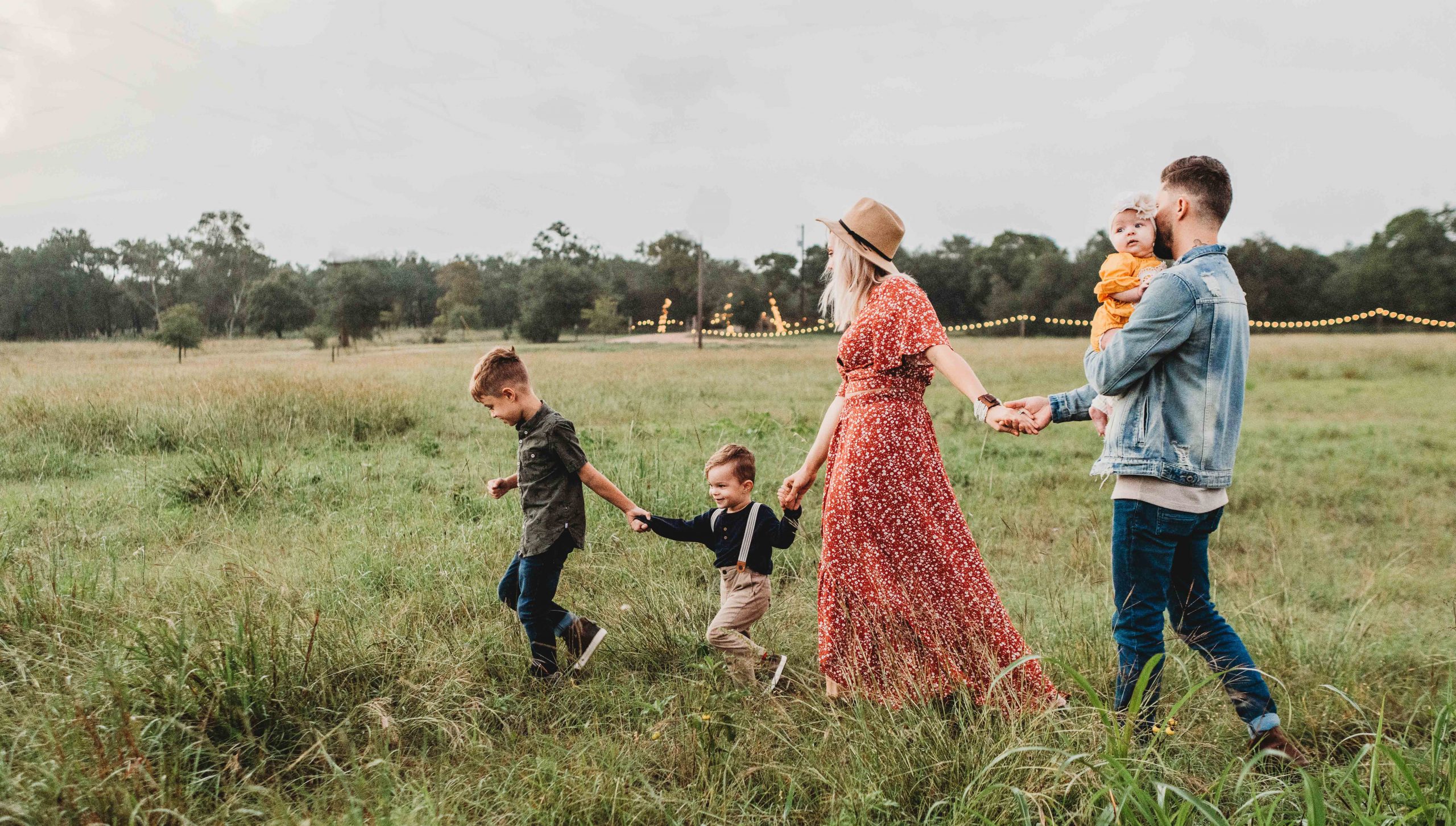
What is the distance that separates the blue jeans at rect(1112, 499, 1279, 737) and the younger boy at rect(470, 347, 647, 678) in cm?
185

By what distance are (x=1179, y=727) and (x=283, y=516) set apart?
18.9 ft

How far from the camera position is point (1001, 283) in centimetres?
6366

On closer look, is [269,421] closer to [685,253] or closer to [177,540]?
[177,540]

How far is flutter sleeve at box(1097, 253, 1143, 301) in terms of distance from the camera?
2844mm

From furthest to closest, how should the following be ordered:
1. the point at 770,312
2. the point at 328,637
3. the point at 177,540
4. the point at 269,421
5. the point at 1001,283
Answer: the point at 1001,283
the point at 770,312
the point at 269,421
the point at 177,540
the point at 328,637

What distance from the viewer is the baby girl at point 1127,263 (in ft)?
9.26

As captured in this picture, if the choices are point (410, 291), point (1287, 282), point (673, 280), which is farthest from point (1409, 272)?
point (410, 291)

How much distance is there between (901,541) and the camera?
10.5ft

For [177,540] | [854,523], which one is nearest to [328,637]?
[854,523]

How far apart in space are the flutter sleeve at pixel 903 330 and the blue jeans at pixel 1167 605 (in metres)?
0.89

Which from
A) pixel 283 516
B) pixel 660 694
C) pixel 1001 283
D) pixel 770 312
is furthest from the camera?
A: pixel 1001 283

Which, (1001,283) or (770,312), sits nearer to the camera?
(770,312)

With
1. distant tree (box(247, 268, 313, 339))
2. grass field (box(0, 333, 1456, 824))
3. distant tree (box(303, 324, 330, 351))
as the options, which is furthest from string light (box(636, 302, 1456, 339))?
grass field (box(0, 333, 1456, 824))

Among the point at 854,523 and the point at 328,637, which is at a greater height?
the point at 854,523
